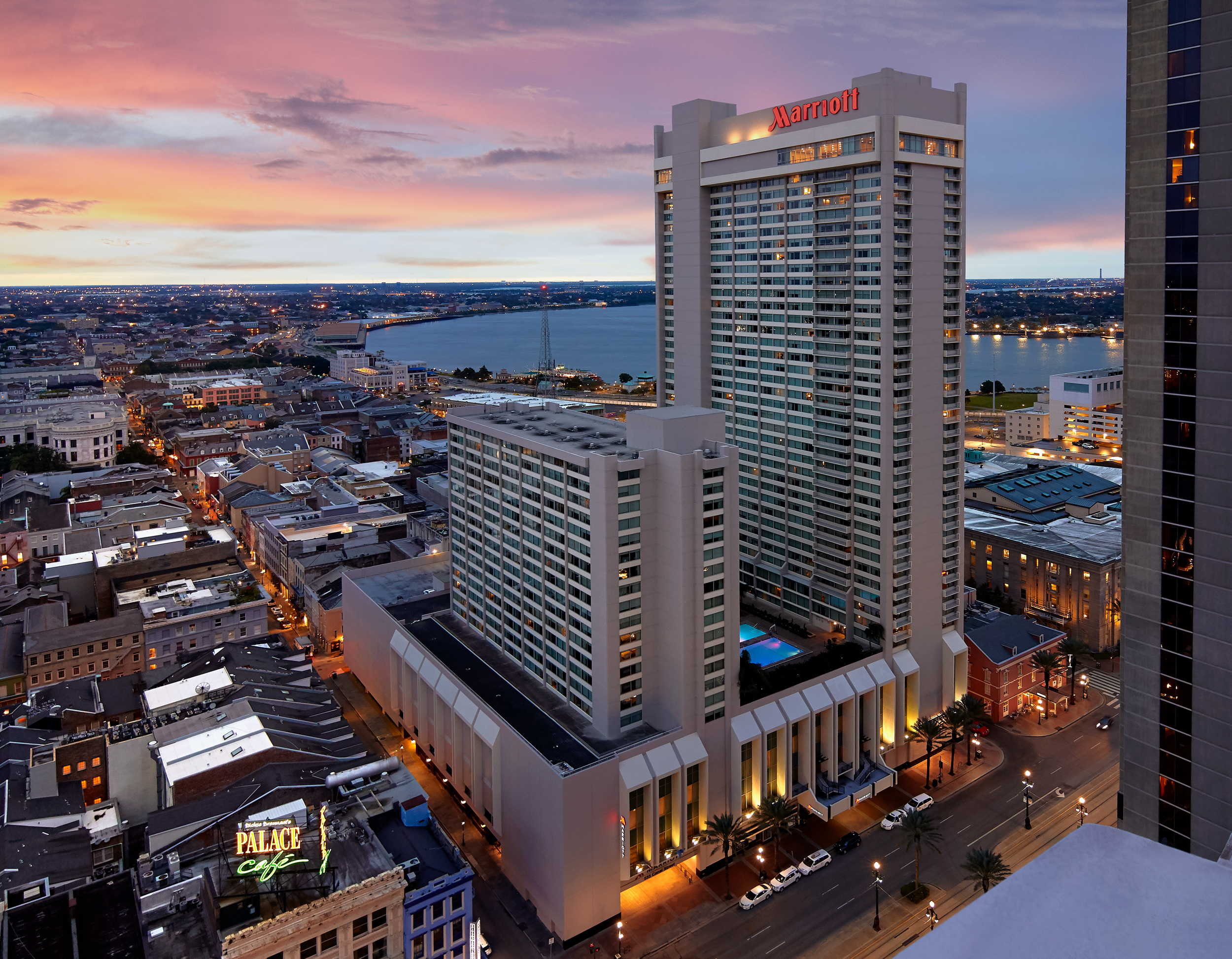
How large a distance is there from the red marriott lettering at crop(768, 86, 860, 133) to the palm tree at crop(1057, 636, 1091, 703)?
4948cm

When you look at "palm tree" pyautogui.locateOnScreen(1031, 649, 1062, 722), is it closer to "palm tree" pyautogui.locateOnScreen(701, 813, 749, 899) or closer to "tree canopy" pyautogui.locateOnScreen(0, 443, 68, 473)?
"palm tree" pyautogui.locateOnScreen(701, 813, 749, 899)

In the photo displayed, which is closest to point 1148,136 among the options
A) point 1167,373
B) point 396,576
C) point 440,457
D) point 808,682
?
point 1167,373

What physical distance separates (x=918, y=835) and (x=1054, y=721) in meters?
28.8

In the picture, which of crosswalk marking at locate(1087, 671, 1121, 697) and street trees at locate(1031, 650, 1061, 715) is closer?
street trees at locate(1031, 650, 1061, 715)

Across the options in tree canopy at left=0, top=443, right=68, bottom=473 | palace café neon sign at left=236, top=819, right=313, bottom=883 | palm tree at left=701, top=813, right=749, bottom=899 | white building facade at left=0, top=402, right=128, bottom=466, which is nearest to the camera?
palace café neon sign at left=236, top=819, right=313, bottom=883

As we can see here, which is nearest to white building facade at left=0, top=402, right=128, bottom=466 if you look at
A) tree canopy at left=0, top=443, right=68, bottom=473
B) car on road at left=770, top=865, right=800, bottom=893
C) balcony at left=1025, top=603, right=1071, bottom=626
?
tree canopy at left=0, top=443, right=68, bottom=473

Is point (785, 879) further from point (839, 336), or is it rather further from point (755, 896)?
point (839, 336)

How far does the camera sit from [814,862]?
2280 inches

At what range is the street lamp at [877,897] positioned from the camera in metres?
52.2

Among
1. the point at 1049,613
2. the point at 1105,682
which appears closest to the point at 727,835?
the point at 1105,682

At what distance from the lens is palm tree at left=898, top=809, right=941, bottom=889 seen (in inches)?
2147

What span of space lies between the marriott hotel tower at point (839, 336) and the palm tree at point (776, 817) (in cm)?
1864

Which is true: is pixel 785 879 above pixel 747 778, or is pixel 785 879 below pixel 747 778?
below

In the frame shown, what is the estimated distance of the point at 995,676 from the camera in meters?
75.8
